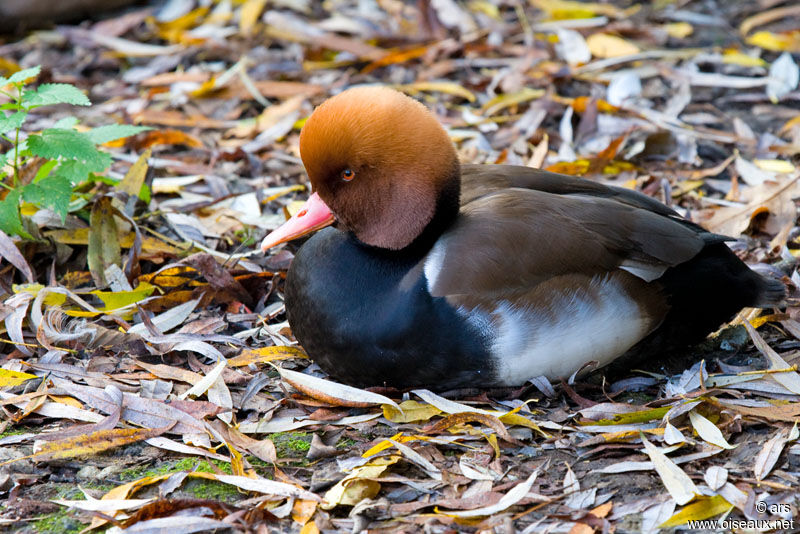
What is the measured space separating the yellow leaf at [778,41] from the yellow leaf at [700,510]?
4502 mm

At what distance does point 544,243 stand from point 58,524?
182 centimetres

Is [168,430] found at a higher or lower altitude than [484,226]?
lower

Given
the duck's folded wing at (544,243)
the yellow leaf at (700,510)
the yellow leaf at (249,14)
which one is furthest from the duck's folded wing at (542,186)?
the yellow leaf at (249,14)

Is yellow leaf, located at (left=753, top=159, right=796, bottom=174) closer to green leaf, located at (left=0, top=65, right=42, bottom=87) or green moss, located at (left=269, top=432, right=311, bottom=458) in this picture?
green moss, located at (left=269, top=432, right=311, bottom=458)

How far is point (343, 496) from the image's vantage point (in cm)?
290

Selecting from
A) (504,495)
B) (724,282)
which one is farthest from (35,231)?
(724,282)

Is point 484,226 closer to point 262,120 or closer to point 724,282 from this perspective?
point 724,282

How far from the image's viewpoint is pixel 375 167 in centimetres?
336

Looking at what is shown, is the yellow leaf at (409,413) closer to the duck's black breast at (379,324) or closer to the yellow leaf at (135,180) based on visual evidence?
the duck's black breast at (379,324)

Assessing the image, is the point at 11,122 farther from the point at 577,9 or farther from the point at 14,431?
the point at 577,9

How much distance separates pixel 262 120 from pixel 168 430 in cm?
303

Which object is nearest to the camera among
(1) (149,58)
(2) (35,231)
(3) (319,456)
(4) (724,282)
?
(3) (319,456)

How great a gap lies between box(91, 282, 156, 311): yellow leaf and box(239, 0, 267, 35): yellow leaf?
343 centimetres

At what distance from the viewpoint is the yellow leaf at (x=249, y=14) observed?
7.10 m
